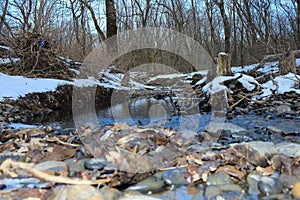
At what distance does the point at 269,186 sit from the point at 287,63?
5450 mm

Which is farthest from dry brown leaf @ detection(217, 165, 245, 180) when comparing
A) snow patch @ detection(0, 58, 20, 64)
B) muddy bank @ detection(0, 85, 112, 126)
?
snow patch @ detection(0, 58, 20, 64)

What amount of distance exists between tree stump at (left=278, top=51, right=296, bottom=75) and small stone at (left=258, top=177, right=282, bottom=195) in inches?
Answer: 208

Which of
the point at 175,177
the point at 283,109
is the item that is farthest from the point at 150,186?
the point at 283,109

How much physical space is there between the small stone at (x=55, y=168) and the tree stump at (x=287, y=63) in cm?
580

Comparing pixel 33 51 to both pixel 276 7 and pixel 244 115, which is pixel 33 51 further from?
pixel 276 7

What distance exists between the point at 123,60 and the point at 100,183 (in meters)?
8.23

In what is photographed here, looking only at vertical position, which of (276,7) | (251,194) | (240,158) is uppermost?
(276,7)

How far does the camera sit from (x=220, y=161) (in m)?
1.71

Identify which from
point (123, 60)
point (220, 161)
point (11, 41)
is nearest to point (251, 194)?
point (220, 161)

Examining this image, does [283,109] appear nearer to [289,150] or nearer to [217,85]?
[217,85]

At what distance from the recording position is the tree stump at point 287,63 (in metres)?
5.99

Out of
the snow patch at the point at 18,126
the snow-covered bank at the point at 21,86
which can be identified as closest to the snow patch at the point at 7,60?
the snow-covered bank at the point at 21,86

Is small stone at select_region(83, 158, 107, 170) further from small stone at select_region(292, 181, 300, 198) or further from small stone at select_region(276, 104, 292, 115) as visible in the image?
small stone at select_region(276, 104, 292, 115)

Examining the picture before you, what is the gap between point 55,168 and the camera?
5.33 feet
